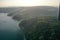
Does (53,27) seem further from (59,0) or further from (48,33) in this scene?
(59,0)

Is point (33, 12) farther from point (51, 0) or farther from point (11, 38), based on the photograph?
point (11, 38)

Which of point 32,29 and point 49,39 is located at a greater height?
point 32,29

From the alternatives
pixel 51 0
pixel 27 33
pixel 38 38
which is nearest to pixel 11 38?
pixel 27 33

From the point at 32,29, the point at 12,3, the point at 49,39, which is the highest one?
the point at 12,3

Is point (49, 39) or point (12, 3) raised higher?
point (12, 3)

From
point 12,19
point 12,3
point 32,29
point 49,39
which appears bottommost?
point 49,39

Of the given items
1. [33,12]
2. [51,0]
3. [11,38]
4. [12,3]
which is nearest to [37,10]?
[33,12]
